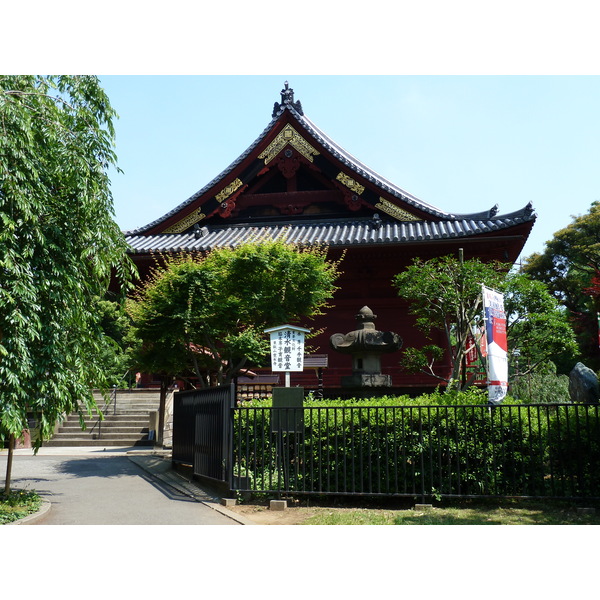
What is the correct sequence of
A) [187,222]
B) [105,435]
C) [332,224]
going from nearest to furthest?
[105,435] < [332,224] < [187,222]

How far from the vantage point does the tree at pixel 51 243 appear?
666cm

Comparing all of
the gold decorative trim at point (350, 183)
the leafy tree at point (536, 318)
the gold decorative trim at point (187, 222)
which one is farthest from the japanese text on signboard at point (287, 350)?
the gold decorative trim at point (187, 222)

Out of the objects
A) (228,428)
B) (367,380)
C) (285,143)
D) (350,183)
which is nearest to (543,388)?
(350,183)

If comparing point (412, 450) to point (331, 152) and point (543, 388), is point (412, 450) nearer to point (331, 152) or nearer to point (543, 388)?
point (331, 152)

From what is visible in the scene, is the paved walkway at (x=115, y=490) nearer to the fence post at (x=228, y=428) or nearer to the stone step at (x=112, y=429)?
the fence post at (x=228, y=428)

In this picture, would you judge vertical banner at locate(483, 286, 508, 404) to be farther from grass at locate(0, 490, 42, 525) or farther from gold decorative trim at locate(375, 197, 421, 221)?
gold decorative trim at locate(375, 197, 421, 221)

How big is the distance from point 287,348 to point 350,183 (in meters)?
9.42

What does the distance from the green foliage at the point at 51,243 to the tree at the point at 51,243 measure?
1 cm

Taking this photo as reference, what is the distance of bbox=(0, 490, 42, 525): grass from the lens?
6969 mm

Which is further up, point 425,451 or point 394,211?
point 394,211

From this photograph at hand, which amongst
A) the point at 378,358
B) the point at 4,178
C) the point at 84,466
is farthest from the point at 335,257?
the point at 4,178

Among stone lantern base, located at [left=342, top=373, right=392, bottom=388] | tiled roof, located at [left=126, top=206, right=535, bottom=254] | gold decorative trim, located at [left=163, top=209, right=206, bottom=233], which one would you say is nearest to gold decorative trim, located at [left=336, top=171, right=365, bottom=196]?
Answer: tiled roof, located at [left=126, top=206, right=535, bottom=254]

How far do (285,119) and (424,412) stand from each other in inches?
521

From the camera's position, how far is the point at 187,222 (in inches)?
764
